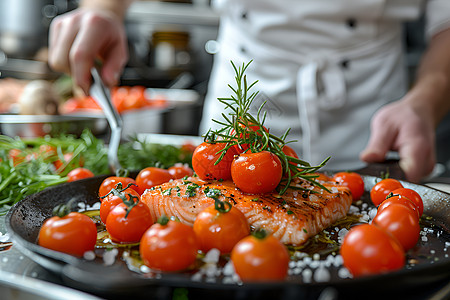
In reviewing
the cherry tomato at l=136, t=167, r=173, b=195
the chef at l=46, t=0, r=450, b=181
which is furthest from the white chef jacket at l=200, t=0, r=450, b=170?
the cherry tomato at l=136, t=167, r=173, b=195

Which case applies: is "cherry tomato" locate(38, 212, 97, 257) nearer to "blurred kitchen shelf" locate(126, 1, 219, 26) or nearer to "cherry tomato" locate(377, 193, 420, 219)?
"cherry tomato" locate(377, 193, 420, 219)

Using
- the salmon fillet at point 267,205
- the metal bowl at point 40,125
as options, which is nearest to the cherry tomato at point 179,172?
the salmon fillet at point 267,205

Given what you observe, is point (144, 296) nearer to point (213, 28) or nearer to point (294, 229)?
point (294, 229)

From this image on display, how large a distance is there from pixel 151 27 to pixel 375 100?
3835 millimetres

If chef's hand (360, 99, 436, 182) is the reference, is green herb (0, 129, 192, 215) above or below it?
below

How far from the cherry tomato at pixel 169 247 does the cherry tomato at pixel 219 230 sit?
0.23 ft

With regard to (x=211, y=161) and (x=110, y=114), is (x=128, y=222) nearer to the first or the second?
(x=211, y=161)

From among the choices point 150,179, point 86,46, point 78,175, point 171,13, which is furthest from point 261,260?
point 171,13

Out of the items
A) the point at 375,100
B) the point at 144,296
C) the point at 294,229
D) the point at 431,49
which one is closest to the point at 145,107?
the point at 375,100

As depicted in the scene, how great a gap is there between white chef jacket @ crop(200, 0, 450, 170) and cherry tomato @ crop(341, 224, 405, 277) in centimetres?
126

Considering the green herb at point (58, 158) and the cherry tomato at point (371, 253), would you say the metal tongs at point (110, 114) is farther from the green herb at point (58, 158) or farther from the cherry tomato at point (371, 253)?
the cherry tomato at point (371, 253)

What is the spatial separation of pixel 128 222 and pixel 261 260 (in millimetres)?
342

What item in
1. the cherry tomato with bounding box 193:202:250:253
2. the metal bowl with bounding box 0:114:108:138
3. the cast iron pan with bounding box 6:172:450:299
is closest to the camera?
the cast iron pan with bounding box 6:172:450:299

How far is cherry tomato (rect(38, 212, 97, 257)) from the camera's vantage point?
90 centimetres
